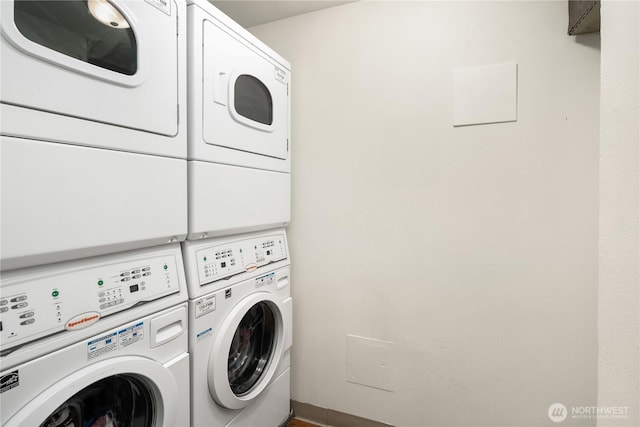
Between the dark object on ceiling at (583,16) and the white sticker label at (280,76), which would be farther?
the white sticker label at (280,76)

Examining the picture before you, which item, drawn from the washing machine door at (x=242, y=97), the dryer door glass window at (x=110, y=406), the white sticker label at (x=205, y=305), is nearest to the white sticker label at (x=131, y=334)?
the dryer door glass window at (x=110, y=406)

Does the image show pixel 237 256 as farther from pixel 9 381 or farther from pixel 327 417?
pixel 327 417

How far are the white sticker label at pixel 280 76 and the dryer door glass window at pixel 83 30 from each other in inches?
31.2

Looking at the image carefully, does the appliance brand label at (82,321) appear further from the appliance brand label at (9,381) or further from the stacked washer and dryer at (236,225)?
the stacked washer and dryer at (236,225)

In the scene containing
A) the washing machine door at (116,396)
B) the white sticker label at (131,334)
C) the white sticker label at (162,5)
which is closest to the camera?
the washing machine door at (116,396)

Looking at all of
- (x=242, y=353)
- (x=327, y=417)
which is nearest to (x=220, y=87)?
(x=242, y=353)

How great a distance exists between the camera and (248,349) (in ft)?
5.13

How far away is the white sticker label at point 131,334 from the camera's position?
34.7 inches

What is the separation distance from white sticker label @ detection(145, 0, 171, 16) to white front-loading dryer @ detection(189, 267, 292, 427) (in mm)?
952

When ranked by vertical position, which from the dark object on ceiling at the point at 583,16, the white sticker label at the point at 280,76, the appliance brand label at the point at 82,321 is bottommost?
the appliance brand label at the point at 82,321

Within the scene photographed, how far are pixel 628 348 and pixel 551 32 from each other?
4.34 feet

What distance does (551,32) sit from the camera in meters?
1.38

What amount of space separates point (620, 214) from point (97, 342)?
4.16ft

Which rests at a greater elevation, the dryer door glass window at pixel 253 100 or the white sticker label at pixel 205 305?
the dryer door glass window at pixel 253 100
